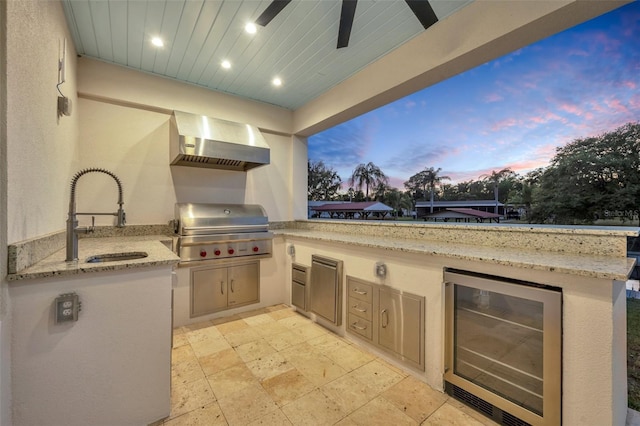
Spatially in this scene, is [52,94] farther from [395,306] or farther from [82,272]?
[395,306]

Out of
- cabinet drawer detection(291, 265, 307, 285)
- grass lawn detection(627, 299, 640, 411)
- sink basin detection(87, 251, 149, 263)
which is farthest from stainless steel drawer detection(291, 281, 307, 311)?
grass lawn detection(627, 299, 640, 411)

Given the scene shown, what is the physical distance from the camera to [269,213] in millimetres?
3891

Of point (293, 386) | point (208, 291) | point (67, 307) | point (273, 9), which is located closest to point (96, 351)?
point (67, 307)

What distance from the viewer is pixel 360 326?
230 centimetres

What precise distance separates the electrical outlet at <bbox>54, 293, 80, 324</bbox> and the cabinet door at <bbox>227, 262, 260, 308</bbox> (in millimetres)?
1786

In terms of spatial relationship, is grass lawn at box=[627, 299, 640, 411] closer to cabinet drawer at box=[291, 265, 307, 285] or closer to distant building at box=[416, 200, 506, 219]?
distant building at box=[416, 200, 506, 219]

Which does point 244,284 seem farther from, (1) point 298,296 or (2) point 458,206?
(2) point 458,206

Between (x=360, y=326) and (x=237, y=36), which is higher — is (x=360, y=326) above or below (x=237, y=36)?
below

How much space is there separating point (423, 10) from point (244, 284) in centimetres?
310

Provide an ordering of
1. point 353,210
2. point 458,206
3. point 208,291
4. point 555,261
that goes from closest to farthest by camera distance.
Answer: point 555,261 → point 458,206 → point 208,291 → point 353,210

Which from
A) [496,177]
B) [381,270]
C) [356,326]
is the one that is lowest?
[356,326]

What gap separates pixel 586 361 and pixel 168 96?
13.5ft

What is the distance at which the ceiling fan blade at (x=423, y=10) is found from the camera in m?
1.55

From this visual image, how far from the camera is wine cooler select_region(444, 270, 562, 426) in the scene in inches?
51.1
